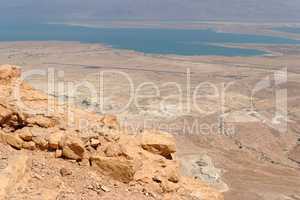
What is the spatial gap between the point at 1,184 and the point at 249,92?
194 feet

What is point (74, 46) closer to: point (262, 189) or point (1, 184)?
point (262, 189)

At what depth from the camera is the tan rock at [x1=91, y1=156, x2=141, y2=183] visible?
9.44 metres

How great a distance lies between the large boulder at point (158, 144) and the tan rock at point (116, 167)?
117 centimetres

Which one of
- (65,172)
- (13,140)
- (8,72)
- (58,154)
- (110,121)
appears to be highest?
(8,72)

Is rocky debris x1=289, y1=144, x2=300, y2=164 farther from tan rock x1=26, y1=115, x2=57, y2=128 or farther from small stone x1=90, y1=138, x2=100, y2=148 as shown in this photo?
small stone x1=90, y1=138, x2=100, y2=148

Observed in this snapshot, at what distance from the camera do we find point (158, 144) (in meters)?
10.8

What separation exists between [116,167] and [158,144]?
158 centimetres

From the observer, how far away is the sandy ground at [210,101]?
1278 inches

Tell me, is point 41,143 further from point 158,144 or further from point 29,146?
point 158,144

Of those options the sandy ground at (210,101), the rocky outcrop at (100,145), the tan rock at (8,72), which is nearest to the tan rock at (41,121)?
the rocky outcrop at (100,145)

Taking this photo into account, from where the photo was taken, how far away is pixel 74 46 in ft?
435

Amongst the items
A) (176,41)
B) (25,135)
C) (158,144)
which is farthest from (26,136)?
(176,41)

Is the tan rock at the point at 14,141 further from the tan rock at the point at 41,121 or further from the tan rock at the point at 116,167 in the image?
the tan rock at the point at 116,167

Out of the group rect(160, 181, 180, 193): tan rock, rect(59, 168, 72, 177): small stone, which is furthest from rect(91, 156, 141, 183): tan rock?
rect(160, 181, 180, 193): tan rock
